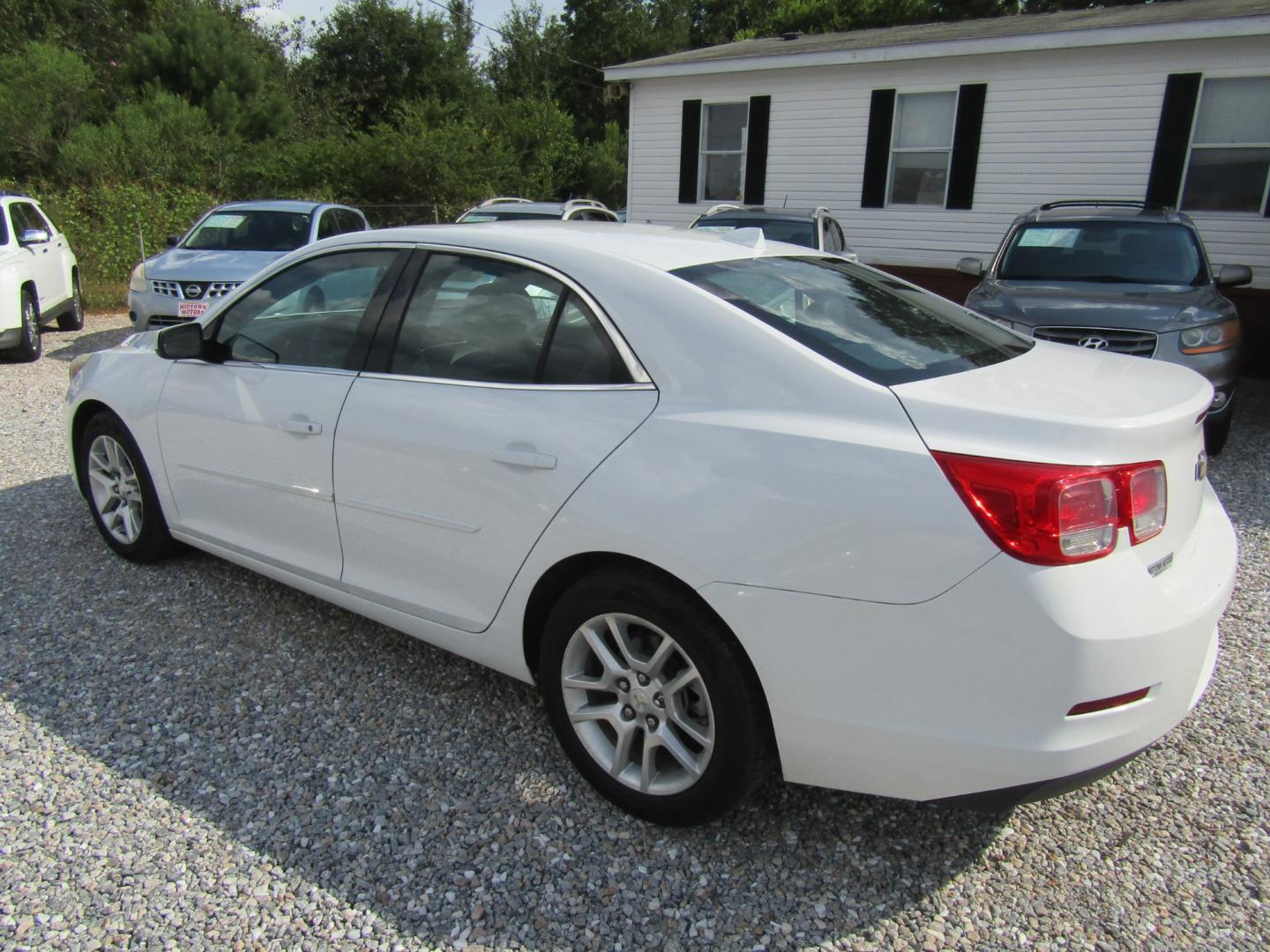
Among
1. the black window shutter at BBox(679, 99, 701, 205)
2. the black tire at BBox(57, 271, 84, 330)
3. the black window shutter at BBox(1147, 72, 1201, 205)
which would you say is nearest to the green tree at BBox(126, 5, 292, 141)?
the black tire at BBox(57, 271, 84, 330)

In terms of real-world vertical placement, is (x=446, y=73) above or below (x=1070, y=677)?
above

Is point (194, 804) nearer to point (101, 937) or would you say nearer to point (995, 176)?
point (101, 937)

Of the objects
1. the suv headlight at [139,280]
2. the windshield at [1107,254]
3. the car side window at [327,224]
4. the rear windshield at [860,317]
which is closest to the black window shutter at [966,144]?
the windshield at [1107,254]

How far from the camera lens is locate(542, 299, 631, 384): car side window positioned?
2.53m

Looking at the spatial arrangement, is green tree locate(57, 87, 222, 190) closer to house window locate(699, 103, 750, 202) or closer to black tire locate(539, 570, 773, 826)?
house window locate(699, 103, 750, 202)

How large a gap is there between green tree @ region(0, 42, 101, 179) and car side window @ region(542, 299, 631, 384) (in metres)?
23.0

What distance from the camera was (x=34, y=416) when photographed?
7465 mm

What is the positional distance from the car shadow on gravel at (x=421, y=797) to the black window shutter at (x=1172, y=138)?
36.3ft

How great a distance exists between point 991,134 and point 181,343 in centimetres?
1140

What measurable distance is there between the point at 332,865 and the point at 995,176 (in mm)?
12295

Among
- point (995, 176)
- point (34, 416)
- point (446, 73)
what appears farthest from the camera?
point (446, 73)

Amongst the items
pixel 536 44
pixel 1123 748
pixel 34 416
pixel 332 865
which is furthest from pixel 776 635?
pixel 536 44

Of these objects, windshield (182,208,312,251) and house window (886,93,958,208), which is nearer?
windshield (182,208,312,251)

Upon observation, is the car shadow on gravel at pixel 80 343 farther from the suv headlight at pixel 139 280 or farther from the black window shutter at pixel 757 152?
the black window shutter at pixel 757 152
